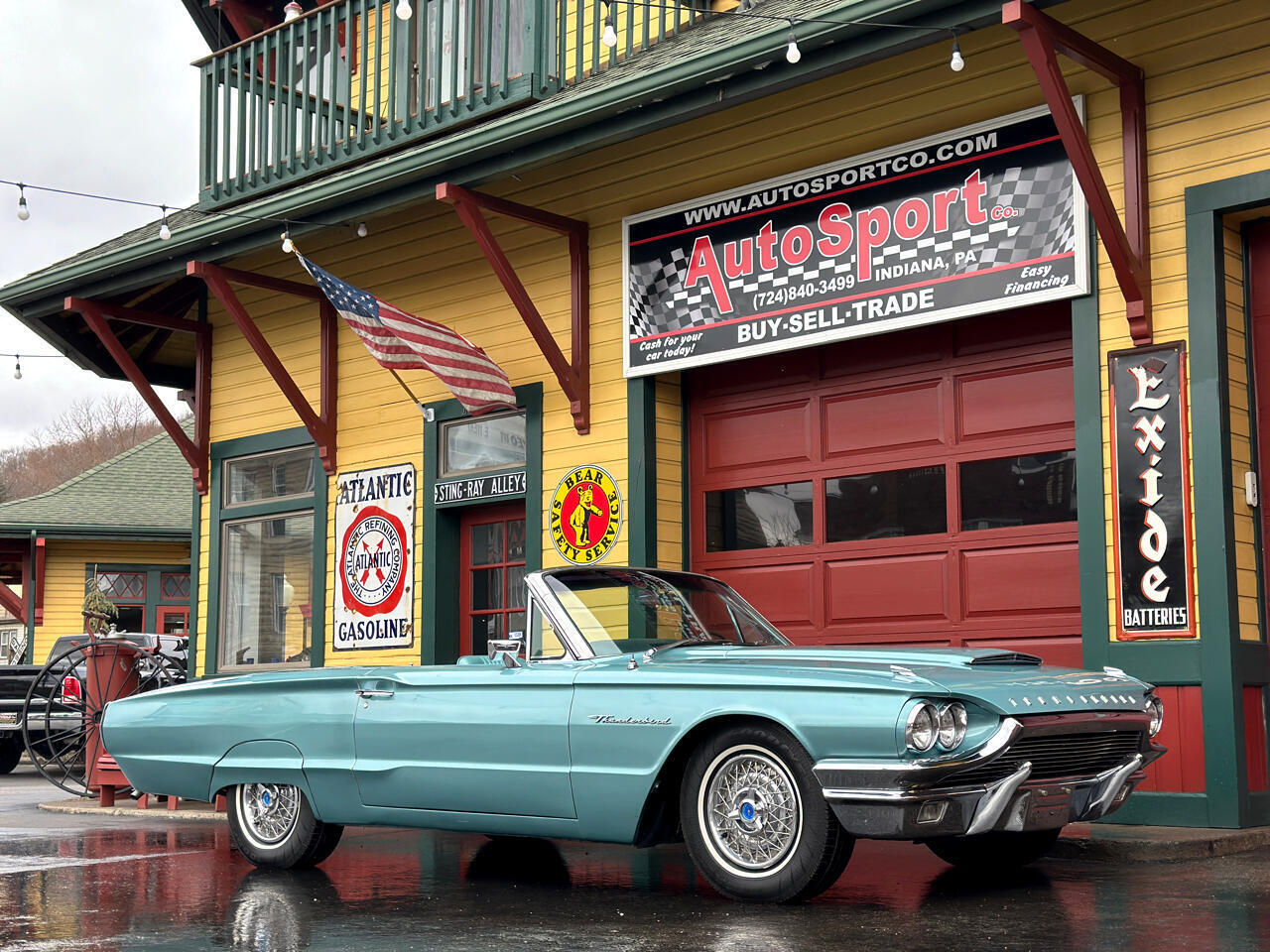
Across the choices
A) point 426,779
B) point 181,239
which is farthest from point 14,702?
point 426,779

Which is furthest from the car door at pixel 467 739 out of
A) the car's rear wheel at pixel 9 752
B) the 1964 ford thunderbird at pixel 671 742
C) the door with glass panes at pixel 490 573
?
the car's rear wheel at pixel 9 752

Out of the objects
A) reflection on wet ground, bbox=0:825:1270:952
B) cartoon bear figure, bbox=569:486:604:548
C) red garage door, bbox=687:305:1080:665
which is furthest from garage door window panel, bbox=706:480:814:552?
reflection on wet ground, bbox=0:825:1270:952

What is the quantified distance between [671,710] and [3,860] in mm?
4072

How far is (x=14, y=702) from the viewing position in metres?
16.8

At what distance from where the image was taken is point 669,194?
1074 cm

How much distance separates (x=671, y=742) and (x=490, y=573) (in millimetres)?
6271

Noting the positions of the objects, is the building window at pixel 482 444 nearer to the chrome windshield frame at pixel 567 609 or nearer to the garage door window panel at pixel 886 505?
the garage door window panel at pixel 886 505

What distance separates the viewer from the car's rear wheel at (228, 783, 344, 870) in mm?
7379

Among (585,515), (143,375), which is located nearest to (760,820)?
(585,515)

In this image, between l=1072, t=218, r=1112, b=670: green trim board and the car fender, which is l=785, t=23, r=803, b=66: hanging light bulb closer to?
l=1072, t=218, r=1112, b=670: green trim board

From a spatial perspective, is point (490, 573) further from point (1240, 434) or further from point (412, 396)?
point (1240, 434)

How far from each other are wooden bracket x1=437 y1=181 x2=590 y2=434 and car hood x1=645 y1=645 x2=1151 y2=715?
4488 millimetres

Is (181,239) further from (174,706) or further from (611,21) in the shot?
(174,706)

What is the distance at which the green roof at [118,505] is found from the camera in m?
25.1
